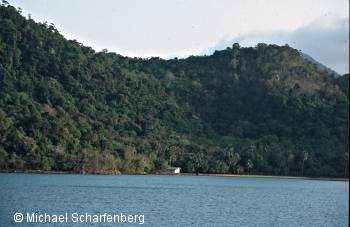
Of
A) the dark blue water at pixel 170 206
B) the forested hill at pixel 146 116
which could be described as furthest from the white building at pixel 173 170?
the dark blue water at pixel 170 206

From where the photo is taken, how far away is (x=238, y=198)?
8512 cm

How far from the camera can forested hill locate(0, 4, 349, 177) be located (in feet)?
422

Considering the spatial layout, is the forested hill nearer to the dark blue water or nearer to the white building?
the white building

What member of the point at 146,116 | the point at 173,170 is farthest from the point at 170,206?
the point at 146,116

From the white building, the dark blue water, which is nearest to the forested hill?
the white building

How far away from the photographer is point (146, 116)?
16325cm

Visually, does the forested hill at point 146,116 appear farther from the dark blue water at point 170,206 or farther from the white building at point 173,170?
the dark blue water at point 170,206

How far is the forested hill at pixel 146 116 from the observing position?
129 metres

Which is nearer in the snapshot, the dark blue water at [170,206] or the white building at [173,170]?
the dark blue water at [170,206]

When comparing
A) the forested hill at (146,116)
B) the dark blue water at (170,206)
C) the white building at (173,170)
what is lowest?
the dark blue water at (170,206)

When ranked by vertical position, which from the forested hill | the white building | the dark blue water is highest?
the forested hill

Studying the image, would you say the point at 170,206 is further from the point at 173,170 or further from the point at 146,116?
the point at 146,116

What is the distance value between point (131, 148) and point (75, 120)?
502 inches

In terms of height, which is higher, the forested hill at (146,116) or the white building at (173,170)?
the forested hill at (146,116)
